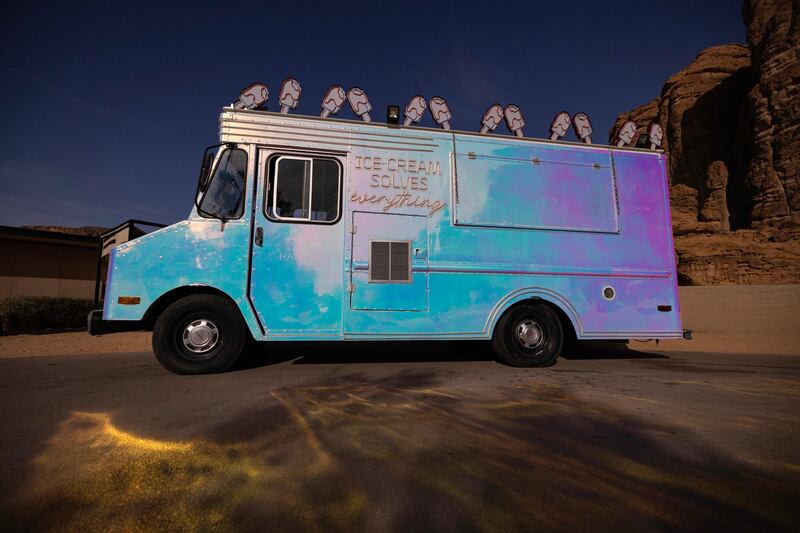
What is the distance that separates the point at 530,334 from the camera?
530 centimetres

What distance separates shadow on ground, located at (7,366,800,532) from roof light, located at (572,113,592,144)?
4.41 meters

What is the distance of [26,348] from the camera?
25.9 feet

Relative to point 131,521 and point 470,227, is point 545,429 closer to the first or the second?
point 131,521

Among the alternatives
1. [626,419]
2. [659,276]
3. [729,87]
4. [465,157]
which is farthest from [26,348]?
[729,87]

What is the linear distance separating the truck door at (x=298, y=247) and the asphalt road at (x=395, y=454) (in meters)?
0.84

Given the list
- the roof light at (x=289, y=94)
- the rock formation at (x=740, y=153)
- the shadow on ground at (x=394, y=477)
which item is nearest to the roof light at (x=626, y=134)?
the shadow on ground at (x=394, y=477)

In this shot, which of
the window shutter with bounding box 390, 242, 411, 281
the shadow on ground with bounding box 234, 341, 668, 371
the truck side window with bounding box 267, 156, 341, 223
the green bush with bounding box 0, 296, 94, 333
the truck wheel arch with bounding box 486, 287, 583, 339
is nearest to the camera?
the truck side window with bounding box 267, 156, 341, 223

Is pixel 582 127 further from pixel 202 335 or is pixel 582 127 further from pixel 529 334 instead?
pixel 202 335

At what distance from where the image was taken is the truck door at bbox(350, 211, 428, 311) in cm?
487

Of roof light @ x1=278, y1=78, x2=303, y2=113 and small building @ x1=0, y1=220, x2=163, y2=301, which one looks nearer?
roof light @ x1=278, y1=78, x2=303, y2=113

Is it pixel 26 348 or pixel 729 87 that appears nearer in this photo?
pixel 26 348

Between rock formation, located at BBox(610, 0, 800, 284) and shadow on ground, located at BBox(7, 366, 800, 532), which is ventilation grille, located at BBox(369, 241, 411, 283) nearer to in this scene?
shadow on ground, located at BBox(7, 366, 800, 532)

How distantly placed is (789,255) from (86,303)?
113ft

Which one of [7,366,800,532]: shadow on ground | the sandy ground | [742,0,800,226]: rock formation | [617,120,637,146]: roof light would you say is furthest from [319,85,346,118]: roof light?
[742,0,800,226]: rock formation
